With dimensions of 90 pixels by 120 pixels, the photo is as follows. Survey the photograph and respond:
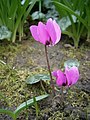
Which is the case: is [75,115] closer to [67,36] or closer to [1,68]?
[1,68]

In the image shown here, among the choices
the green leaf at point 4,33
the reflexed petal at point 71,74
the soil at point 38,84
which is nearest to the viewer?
the reflexed petal at point 71,74

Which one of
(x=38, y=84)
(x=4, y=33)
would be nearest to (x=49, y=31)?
(x=38, y=84)

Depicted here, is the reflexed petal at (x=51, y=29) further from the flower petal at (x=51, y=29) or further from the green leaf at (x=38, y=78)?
the green leaf at (x=38, y=78)

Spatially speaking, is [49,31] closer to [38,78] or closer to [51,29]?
[51,29]

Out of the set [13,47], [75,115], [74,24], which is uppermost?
[74,24]

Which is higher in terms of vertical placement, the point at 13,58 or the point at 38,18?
the point at 38,18

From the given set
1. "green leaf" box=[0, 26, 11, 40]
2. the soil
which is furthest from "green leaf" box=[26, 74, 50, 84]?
"green leaf" box=[0, 26, 11, 40]

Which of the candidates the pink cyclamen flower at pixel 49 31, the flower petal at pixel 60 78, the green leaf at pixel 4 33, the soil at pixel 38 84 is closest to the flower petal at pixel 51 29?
the pink cyclamen flower at pixel 49 31

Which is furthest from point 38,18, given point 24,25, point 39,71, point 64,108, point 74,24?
point 64,108
